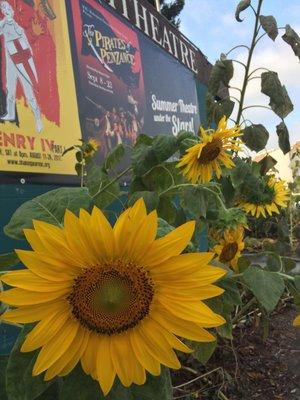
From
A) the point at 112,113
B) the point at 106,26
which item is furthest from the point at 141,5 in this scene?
the point at 112,113

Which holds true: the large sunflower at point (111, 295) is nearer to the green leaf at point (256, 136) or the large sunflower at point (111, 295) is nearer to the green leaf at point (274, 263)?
the green leaf at point (274, 263)

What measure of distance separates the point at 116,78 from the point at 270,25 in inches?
35.7

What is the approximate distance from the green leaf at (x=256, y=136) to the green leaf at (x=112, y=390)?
2043 millimetres

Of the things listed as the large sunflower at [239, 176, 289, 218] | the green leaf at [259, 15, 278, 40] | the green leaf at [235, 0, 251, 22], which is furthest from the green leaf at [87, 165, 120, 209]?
the green leaf at [235, 0, 251, 22]

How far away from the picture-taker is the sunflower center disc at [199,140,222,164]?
5.83ft

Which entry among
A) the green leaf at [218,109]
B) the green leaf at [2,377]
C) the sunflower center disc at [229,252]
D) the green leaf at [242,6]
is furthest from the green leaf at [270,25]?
the green leaf at [2,377]

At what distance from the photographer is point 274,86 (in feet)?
8.70

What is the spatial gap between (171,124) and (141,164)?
2678 millimetres

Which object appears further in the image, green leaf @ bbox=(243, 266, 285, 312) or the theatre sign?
the theatre sign

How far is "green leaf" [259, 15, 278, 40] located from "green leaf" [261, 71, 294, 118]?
201mm

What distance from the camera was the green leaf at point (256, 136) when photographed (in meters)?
2.80

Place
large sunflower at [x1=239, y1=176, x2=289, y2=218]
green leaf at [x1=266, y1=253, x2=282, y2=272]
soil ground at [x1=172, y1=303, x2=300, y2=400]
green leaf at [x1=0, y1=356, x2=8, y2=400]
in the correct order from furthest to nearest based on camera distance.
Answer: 1. soil ground at [x1=172, y1=303, x2=300, y2=400]
2. large sunflower at [x1=239, y1=176, x2=289, y2=218]
3. green leaf at [x1=266, y1=253, x2=282, y2=272]
4. green leaf at [x1=0, y1=356, x2=8, y2=400]

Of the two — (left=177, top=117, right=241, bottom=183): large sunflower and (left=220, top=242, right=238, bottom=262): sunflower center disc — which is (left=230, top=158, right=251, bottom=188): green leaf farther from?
(left=220, top=242, right=238, bottom=262): sunflower center disc

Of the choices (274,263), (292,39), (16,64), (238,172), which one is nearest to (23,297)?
(274,263)
